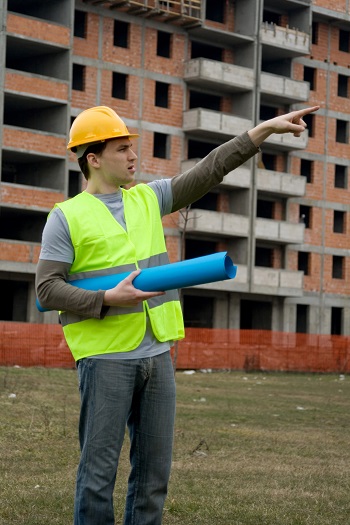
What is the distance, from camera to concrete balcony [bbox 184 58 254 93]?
58.5 metres

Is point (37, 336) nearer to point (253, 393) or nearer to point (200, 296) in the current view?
point (253, 393)

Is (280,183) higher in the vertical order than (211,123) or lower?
lower

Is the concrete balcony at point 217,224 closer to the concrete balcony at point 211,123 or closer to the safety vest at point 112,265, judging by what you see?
the concrete balcony at point 211,123

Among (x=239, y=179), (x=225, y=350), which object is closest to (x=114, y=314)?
(x=225, y=350)

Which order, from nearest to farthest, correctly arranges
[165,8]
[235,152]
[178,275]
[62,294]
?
[178,275] < [62,294] < [235,152] < [165,8]

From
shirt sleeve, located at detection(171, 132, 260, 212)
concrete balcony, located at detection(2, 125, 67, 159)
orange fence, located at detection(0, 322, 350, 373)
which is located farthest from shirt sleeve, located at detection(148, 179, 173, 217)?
concrete balcony, located at detection(2, 125, 67, 159)

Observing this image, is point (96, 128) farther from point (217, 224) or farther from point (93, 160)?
point (217, 224)

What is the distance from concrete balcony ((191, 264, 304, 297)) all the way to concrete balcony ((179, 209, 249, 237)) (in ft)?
5.81

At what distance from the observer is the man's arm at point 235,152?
6141mm

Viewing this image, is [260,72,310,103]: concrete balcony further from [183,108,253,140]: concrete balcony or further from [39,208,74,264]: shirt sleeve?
[39,208,74,264]: shirt sleeve

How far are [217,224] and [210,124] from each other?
484cm

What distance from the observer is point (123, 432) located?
5859mm

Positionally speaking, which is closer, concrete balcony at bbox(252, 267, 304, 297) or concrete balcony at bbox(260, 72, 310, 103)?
concrete balcony at bbox(252, 267, 304, 297)

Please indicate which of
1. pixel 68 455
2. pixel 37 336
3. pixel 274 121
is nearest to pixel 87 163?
pixel 274 121
